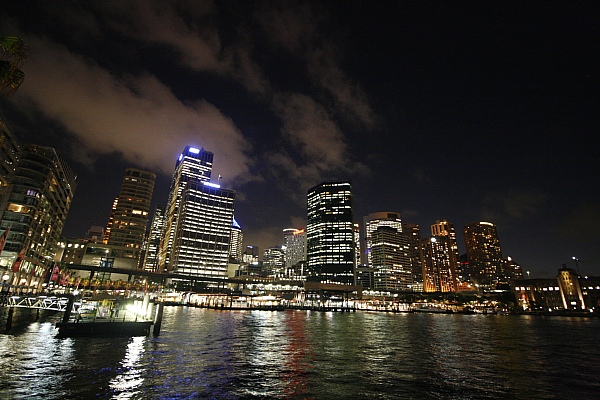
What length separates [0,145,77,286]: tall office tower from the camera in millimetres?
A: 99188

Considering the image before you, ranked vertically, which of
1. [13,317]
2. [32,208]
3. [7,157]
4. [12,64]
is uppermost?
[7,157]

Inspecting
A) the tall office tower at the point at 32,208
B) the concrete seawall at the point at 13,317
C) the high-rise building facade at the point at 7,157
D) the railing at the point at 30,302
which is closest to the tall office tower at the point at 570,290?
the railing at the point at 30,302

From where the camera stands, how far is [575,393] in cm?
2325

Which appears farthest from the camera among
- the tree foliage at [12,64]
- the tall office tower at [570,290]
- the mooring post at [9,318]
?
the tall office tower at [570,290]

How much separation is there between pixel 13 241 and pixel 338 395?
120 metres

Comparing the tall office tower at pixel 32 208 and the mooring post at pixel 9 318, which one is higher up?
the tall office tower at pixel 32 208

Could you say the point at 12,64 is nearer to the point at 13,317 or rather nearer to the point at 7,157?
the point at 13,317

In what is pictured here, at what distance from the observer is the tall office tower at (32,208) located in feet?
325

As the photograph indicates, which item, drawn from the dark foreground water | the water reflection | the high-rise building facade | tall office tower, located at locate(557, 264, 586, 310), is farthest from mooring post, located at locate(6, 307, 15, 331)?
tall office tower, located at locate(557, 264, 586, 310)

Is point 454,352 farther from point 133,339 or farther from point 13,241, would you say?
point 13,241

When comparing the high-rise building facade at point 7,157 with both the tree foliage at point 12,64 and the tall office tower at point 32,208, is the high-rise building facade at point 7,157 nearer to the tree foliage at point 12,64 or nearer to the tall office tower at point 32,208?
the tall office tower at point 32,208

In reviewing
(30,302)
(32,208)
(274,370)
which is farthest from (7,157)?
(274,370)

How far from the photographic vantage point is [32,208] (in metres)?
104

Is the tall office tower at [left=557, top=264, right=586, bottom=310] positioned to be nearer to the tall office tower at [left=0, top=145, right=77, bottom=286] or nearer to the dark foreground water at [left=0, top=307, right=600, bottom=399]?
the dark foreground water at [left=0, top=307, right=600, bottom=399]
